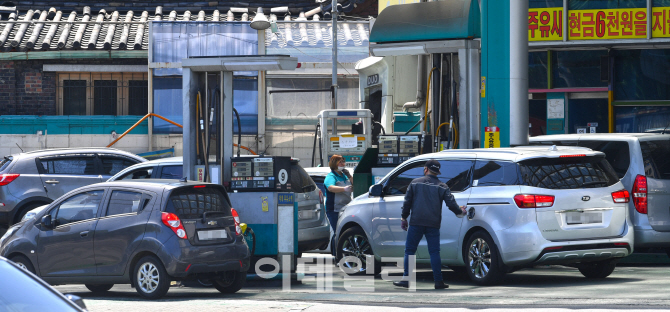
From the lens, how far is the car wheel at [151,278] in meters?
9.53

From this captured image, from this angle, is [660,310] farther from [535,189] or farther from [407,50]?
[407,50]

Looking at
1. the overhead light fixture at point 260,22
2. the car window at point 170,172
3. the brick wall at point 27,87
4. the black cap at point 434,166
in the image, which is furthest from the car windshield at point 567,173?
the brick wall at point 27,87

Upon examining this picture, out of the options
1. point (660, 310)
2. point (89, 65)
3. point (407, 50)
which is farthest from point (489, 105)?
point (89, 65)

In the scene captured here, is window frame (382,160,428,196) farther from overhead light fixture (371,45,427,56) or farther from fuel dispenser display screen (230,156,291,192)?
overhead light fixture (371,45,427,56)

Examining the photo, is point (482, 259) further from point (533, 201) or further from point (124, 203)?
point (124, 203)

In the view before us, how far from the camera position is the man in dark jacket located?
9.94 meters

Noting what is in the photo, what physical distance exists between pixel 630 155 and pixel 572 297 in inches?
129

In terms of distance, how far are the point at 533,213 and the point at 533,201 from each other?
0.13 m

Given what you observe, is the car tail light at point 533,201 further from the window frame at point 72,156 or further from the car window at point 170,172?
the window frame at point 72,156

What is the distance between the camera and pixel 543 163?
975 cm

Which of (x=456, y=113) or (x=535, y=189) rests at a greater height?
(x=456, y=113)

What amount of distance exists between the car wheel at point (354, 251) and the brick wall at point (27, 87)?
45.3ft

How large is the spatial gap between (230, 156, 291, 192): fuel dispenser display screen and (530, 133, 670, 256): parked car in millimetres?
4468

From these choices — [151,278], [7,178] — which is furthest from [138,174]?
[151,278]
